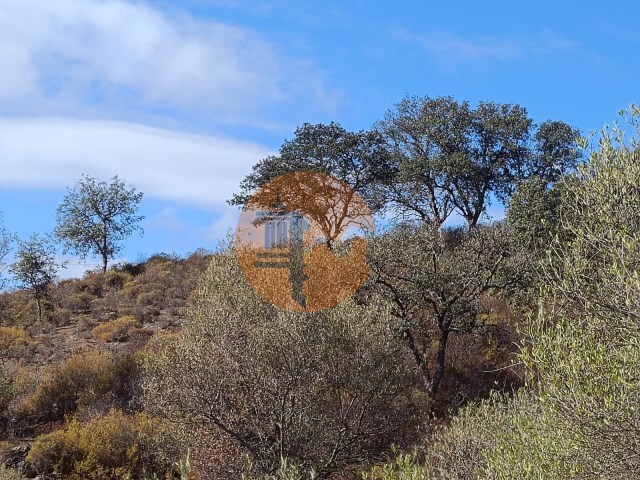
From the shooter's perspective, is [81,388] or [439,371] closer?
[439,371]

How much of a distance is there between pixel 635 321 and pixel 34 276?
124ft

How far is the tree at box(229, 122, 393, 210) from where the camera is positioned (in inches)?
1748

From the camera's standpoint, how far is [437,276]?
2442 cm

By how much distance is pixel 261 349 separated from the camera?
51.0ft

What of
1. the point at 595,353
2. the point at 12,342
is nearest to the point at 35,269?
the point at 12,342

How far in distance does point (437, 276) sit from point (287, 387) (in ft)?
34.8

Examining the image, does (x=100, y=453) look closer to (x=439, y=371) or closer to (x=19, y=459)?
(x=19, y=459)

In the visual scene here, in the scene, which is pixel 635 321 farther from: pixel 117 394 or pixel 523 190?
pixel 523 190

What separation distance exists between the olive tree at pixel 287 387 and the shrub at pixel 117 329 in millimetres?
15272

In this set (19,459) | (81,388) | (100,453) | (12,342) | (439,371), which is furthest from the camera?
(12,342)

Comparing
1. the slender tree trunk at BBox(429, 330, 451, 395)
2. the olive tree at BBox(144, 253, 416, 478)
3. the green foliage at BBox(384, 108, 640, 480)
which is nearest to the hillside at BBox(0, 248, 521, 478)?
the slender tree trunk at BBox(429, 330, 451, 395)

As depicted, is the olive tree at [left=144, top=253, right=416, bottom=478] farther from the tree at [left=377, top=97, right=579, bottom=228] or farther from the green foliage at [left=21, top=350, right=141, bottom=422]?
the tree at [left=377, top=97, right=579, bottom=228]

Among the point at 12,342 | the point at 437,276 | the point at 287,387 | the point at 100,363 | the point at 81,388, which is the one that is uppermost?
the point at 437,276

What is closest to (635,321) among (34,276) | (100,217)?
(34,276)
